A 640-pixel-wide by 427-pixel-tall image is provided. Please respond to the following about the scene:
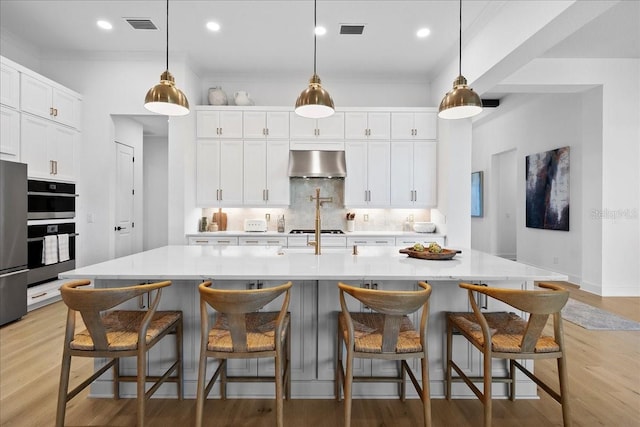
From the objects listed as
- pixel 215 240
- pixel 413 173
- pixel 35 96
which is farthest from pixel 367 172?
pixel 35 96

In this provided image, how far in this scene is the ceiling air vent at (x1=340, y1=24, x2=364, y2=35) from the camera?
3937mm

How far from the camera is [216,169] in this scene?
198 inches

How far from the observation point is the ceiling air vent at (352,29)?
12.9ft

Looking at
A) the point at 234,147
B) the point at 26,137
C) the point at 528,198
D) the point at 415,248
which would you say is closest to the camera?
the point at 415,248

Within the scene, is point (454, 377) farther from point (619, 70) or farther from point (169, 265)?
point (619, 70)

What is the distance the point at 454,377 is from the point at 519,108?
632 centimetres

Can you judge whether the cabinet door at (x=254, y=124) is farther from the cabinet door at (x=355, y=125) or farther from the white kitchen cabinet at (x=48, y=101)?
the white kitchen cabinet at (x=48, y=101)

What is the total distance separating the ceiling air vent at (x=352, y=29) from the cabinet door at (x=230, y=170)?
2098 mm

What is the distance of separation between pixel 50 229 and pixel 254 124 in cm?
288

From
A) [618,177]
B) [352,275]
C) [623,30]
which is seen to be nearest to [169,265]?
[352,275]

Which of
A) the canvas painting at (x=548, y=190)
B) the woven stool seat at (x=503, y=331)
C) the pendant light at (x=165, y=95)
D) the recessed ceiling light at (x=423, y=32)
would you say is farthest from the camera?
the canvas painting at (x=548, y=190)

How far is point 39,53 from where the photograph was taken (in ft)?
15.3

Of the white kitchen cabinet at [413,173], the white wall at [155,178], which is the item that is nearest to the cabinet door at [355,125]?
the white kitchen cabinet at [413,173]

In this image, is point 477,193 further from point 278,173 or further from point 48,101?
point 48,101
